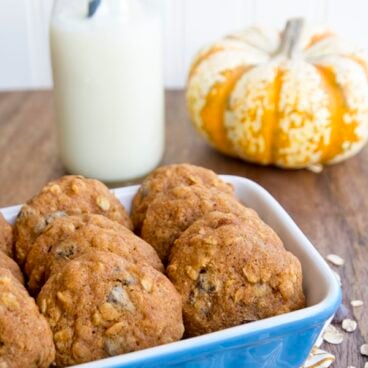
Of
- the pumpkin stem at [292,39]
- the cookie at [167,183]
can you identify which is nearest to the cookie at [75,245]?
the cookie at [167,183]

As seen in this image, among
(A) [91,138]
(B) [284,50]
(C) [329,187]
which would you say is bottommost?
(C) [329,187]

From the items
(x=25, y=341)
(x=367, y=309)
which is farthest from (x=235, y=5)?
(x=25, y=341)

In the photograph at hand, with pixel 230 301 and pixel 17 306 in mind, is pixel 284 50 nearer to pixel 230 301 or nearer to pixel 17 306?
pixel 230 301

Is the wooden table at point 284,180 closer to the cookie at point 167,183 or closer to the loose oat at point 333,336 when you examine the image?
the loose oat at point 333,336

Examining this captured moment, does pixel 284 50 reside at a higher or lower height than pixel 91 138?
higher

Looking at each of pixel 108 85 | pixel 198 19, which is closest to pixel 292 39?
pixel 108 85

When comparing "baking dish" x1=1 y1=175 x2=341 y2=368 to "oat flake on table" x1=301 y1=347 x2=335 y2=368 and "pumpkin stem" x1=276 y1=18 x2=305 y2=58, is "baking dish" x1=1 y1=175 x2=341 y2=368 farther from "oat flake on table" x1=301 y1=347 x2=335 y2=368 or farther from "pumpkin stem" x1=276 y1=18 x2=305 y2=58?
"pumpkin stem" x1=276 y1=18 x2=305 y2=58
